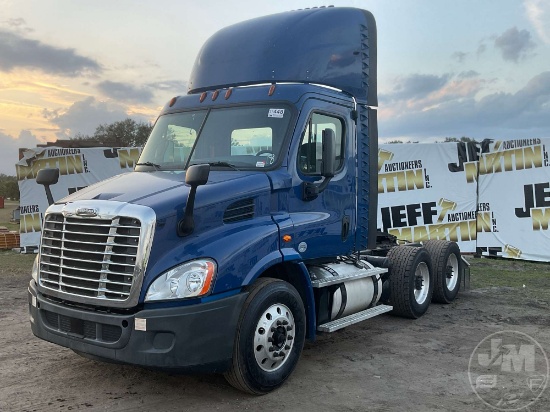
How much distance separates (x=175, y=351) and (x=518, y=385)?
131 inches

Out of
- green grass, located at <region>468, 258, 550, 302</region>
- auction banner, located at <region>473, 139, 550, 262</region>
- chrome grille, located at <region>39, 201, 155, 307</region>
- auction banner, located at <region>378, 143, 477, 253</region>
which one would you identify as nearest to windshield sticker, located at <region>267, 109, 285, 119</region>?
chrome grille, located at <region>39, 201, 155, 307</region>

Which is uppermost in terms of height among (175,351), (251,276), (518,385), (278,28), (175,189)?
(278,28)

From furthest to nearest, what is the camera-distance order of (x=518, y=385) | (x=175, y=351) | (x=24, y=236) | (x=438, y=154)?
(x=24, y=236), (x=438, y=154), (x=518, y=385), (x=175, y=351)

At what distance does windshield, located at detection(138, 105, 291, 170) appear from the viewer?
5370 mm

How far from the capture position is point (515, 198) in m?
→ 14.1

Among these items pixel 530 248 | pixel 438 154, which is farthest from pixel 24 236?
pixel 530 248

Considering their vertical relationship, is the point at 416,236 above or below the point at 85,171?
below

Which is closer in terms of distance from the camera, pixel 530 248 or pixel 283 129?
pixel 283 129

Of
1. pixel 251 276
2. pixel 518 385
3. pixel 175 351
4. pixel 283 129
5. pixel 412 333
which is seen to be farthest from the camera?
pixel 412 333

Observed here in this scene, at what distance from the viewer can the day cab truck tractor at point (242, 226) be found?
427 centimetres

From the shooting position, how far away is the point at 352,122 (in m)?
6.45

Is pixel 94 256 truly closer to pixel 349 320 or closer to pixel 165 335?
pixel 165 335

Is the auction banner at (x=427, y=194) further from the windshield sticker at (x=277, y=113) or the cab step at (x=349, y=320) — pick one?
the windshield sticker at (x=277, y=113)

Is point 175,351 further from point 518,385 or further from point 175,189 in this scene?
point 518,385
